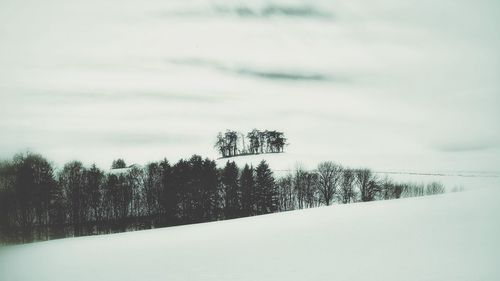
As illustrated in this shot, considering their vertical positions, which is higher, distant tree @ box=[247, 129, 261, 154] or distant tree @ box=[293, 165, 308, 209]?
distant tree @ box=[247, 129, 261, 154]

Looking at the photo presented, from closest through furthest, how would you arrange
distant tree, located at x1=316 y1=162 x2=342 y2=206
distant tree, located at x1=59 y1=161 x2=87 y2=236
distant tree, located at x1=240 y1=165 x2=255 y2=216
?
distant tree, located at x1=59 y1=161 x2=87 y2=236, distant tree, located at x1=240 y1=165 x2=255 y2=216, distant tree, located at x1=316 y1=162 x2=342 y2=206

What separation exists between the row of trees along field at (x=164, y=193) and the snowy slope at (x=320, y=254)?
110 feet

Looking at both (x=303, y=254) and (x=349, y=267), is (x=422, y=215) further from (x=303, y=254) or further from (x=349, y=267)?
(x=349, y=267)

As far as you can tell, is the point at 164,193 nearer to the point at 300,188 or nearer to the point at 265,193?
the point at 265,193

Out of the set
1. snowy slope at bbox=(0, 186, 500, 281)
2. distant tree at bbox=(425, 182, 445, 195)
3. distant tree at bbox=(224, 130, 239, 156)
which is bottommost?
distant tree at bbox=(425, 182, 445, 195)

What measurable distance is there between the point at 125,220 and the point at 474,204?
268ft

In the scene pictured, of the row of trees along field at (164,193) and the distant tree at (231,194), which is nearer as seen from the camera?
the row of trees along field at (164,193)

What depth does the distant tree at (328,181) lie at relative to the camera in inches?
4373

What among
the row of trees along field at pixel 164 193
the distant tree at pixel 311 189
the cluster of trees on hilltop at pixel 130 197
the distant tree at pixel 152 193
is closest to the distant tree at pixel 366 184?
the row of trees along field at pixel 164 193

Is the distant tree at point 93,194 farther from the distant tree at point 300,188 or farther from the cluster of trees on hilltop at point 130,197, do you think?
the distant tree at point 300,188

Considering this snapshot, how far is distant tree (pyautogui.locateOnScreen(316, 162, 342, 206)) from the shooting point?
364ft

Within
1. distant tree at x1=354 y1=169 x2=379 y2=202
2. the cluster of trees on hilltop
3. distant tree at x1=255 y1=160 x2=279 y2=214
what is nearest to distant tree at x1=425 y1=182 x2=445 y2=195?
distant tree at x1=354 y1=169 x2=379 y2=202

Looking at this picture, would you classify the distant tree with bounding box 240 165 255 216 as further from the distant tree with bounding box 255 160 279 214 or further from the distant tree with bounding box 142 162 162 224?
the distant tree with bounding box 142 162 162 224

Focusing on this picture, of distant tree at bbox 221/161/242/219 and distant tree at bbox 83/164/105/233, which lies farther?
distant tree at bbox 221/161/242/219
